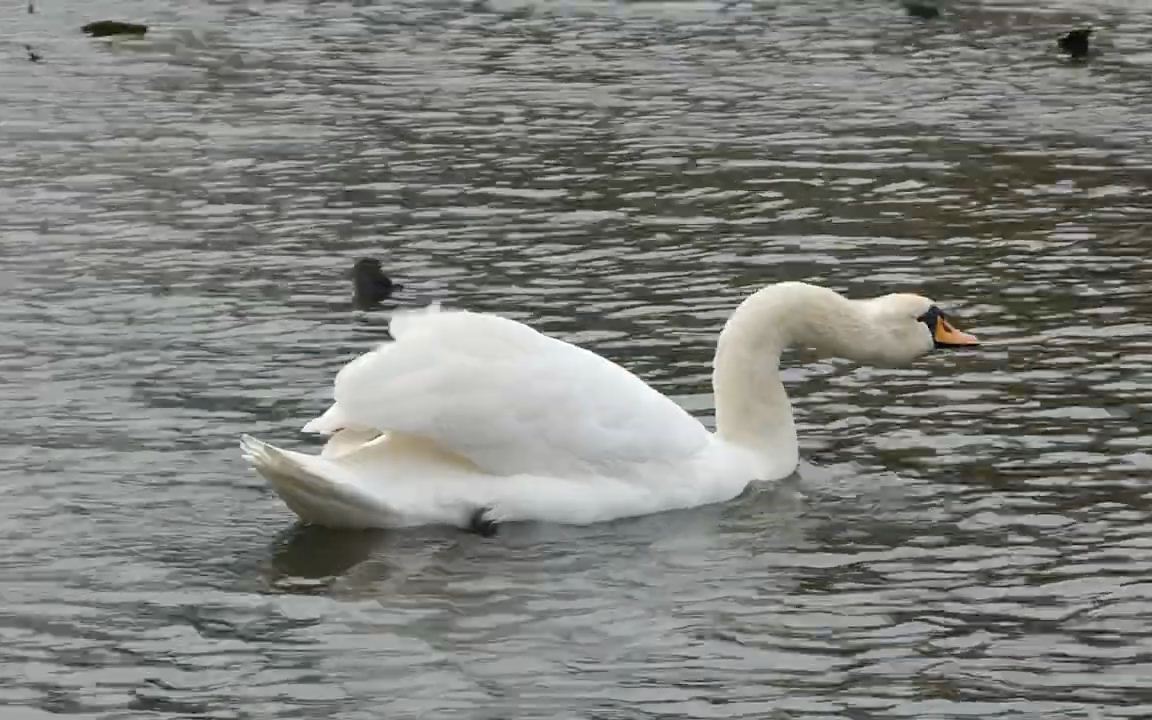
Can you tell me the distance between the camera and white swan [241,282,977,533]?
11.0m

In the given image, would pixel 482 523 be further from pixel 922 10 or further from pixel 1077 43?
pixel 922 10

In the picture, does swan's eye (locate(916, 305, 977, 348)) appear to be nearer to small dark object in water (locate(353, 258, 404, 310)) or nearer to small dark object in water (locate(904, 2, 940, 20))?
small dark object in water (locate(353, 258, 404, 310))

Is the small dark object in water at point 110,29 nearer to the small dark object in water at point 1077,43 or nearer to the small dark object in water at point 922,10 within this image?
the small dark object in water at point 922,10

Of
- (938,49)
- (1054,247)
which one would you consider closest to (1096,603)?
(1054,247)

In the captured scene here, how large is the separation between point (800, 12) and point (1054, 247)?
13.3 m

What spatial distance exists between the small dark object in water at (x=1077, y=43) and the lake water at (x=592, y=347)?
428 mm

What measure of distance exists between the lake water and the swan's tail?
115 mm

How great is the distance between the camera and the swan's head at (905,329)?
1219cm

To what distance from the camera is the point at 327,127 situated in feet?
72.9

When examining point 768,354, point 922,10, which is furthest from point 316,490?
point 922,10

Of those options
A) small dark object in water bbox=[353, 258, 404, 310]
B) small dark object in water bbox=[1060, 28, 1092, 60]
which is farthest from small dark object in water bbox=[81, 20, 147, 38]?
small dark object in water bbox=[353, 258, 404, 310]

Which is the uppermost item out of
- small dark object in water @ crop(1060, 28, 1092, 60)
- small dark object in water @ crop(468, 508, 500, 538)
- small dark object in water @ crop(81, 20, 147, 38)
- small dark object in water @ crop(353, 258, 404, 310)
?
small dark object in water @ crop(81, 20, 147, 38)

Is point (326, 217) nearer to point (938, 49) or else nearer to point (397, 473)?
point (397, 473)

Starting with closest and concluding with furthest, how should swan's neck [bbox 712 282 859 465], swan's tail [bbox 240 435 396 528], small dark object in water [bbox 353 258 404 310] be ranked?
1. swan's tail [bbox 240 435 396 528]
2. swan's neck [bbox 712 282 859 465]
3. small dark object in water [bbox 353 258 404 310]
